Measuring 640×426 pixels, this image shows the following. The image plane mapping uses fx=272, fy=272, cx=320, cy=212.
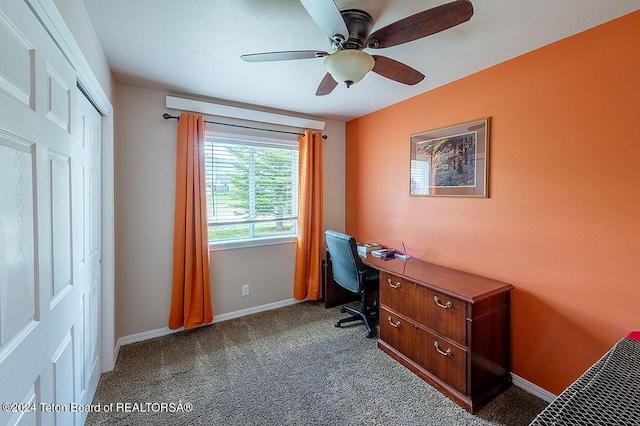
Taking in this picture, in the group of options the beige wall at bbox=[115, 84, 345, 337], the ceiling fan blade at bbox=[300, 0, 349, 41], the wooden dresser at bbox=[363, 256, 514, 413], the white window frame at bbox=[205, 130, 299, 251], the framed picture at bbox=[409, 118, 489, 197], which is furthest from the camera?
the white window frame at bbox=[205, 130, 299, 251]

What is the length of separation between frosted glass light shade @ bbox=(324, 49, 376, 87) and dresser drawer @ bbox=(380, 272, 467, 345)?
1.54 meters

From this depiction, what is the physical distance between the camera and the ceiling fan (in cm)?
113

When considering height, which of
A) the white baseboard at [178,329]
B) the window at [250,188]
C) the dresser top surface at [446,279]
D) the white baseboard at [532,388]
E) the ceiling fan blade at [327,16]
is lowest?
the white baseboard at [532,388]

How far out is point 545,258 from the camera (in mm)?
1815

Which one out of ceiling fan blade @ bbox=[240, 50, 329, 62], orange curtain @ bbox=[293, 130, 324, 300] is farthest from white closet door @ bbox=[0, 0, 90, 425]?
orange curtain @ bbox=[293, 130, 324, 300]

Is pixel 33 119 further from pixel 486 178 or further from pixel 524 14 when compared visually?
pixel 486 178

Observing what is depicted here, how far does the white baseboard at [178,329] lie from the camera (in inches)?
97.0

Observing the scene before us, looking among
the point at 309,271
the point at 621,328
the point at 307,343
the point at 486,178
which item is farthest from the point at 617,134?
the point at 309,271

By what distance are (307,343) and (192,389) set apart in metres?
0.98

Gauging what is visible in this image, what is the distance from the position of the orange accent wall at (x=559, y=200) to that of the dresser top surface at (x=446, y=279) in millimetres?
130

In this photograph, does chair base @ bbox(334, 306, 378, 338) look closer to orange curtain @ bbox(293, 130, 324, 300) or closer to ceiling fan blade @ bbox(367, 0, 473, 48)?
orange curtain @ bbox(293, 130, 324, 300)

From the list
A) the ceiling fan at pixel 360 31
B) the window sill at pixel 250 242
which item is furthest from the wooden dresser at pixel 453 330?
the ceiling fan at pixel 360 31

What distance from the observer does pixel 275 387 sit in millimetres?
1931

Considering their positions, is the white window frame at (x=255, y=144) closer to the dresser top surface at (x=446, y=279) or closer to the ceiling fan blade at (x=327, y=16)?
the dresser top surface at (x=446, y=279)
